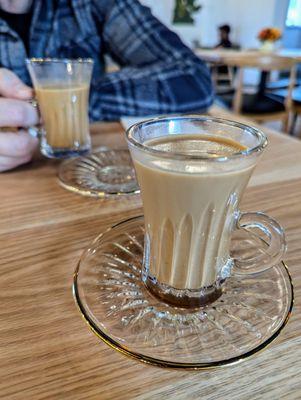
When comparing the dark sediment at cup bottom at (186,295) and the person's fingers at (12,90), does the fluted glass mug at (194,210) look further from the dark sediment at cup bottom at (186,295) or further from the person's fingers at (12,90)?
the person's fingers at (12,90)

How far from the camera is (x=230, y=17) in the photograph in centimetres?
513

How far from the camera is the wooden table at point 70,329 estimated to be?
28 centimetres

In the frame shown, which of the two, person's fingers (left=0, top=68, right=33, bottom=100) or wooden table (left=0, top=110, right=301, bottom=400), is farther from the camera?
person's fingers (left=0, top=68, right=33, bottom=100)

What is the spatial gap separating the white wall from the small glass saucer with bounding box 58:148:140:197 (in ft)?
15.1

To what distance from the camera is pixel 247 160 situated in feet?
1.09

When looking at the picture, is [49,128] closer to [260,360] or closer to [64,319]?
[64,319]

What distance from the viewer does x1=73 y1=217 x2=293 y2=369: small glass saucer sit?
0.31m

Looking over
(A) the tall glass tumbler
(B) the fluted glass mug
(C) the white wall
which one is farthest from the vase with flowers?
(B) the fluted glass mug

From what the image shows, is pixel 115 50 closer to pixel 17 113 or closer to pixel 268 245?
pixel 17 113

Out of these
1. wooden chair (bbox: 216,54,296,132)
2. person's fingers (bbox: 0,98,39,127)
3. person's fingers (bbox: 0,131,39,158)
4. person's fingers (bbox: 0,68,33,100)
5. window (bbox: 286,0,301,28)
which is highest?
window (bbox: 286,0,301,28)

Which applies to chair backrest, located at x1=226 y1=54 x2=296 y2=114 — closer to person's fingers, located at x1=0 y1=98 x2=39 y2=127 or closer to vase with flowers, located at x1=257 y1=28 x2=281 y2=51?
vase with flowers, located at x1=257 y1=28 x2=281 y2=51

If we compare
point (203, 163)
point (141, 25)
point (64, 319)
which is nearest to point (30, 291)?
point (64, 319)

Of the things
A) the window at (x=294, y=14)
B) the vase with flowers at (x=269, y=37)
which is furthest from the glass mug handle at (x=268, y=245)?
the window at (x=294, y=14)

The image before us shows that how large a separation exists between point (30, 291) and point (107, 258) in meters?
0.09
